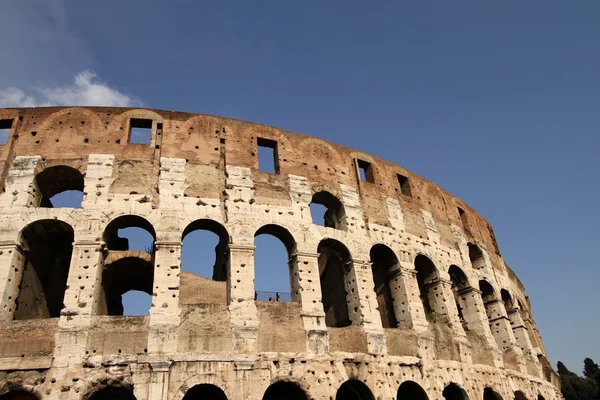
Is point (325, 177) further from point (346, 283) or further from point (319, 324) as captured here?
point (319, 324)

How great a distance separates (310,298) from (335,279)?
11.6ft

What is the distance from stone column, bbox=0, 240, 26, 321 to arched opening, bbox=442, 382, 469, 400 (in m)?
10.9

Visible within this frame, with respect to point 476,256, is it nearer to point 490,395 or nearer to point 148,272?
point 490,395

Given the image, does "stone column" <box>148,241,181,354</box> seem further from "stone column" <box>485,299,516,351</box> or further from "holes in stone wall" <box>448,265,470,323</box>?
"stone column" <box>485,299,516,351</box>

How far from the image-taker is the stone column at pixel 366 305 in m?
12.1

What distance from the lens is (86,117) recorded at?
42.9 ft

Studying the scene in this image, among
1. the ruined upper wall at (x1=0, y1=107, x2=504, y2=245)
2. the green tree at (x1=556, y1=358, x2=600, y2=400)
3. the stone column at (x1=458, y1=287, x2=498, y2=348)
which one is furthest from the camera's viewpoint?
the green tree at (x1=556, y1=358, x2=600, y2=400)

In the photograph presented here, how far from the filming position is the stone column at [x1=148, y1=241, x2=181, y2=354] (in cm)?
1014

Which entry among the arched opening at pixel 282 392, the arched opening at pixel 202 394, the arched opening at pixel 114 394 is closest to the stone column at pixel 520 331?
the arched opening at pixel 282 392

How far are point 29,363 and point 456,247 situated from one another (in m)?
13.1

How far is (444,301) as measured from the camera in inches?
584

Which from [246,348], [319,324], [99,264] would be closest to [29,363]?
[99,264]

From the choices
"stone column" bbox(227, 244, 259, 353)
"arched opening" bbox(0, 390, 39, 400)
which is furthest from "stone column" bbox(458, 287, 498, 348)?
"arched opening" bbox(0, 390, 39, 400)

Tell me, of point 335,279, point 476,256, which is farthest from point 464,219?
point 335,279
